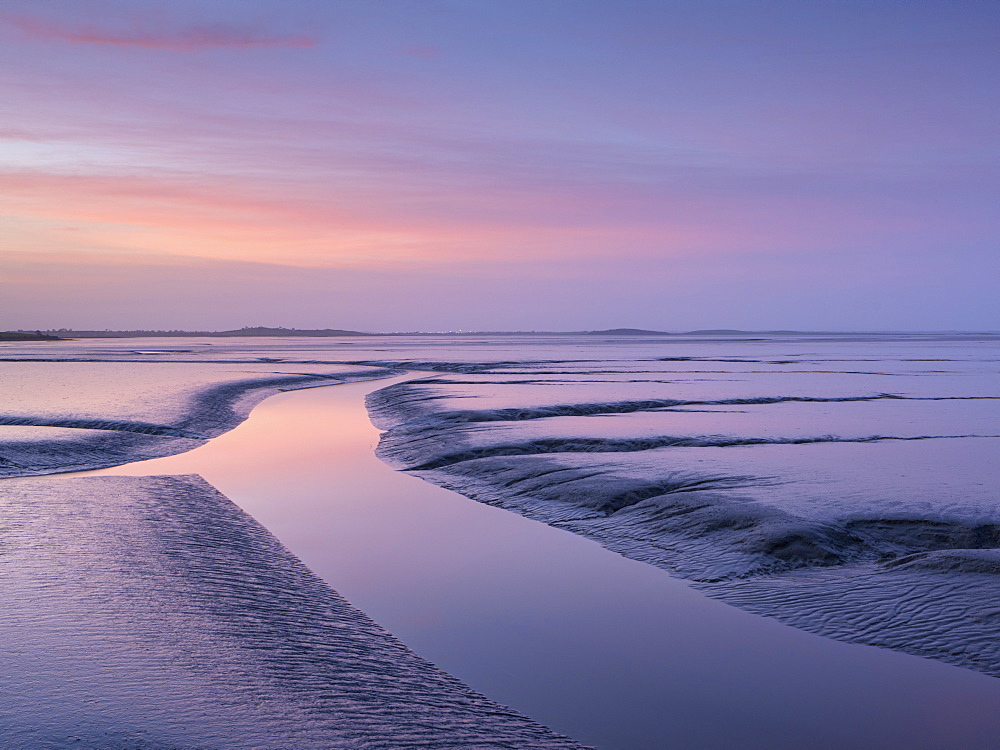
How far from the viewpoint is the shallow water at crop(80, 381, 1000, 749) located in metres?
4.56

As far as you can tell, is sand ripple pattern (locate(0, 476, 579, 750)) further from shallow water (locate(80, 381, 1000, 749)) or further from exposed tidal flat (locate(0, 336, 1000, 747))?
shallow water (locate(80, 381, 1000, 749))

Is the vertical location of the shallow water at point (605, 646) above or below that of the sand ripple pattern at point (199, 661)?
below

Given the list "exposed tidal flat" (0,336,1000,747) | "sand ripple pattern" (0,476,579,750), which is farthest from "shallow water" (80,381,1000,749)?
"sand ripple pattern" (0,476,579,750)

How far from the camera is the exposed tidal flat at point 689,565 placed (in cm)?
482

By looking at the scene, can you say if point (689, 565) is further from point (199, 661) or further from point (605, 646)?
point (199, 661)

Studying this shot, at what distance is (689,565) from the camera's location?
7.49m

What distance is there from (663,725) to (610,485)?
18.1 ft

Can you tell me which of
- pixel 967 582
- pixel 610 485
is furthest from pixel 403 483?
pixel 967 582

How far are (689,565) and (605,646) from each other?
6.70 feet

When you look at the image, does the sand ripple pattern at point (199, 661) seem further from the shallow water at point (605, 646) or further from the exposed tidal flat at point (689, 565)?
the shallow water at point (605, 646)

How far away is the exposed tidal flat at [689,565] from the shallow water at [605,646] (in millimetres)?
18

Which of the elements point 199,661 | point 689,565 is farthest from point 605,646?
point 199,661

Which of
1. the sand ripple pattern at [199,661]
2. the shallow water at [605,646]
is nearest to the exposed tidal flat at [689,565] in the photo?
the shallow water at [605,646]

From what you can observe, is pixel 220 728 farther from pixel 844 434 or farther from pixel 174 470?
pixel 844 434
